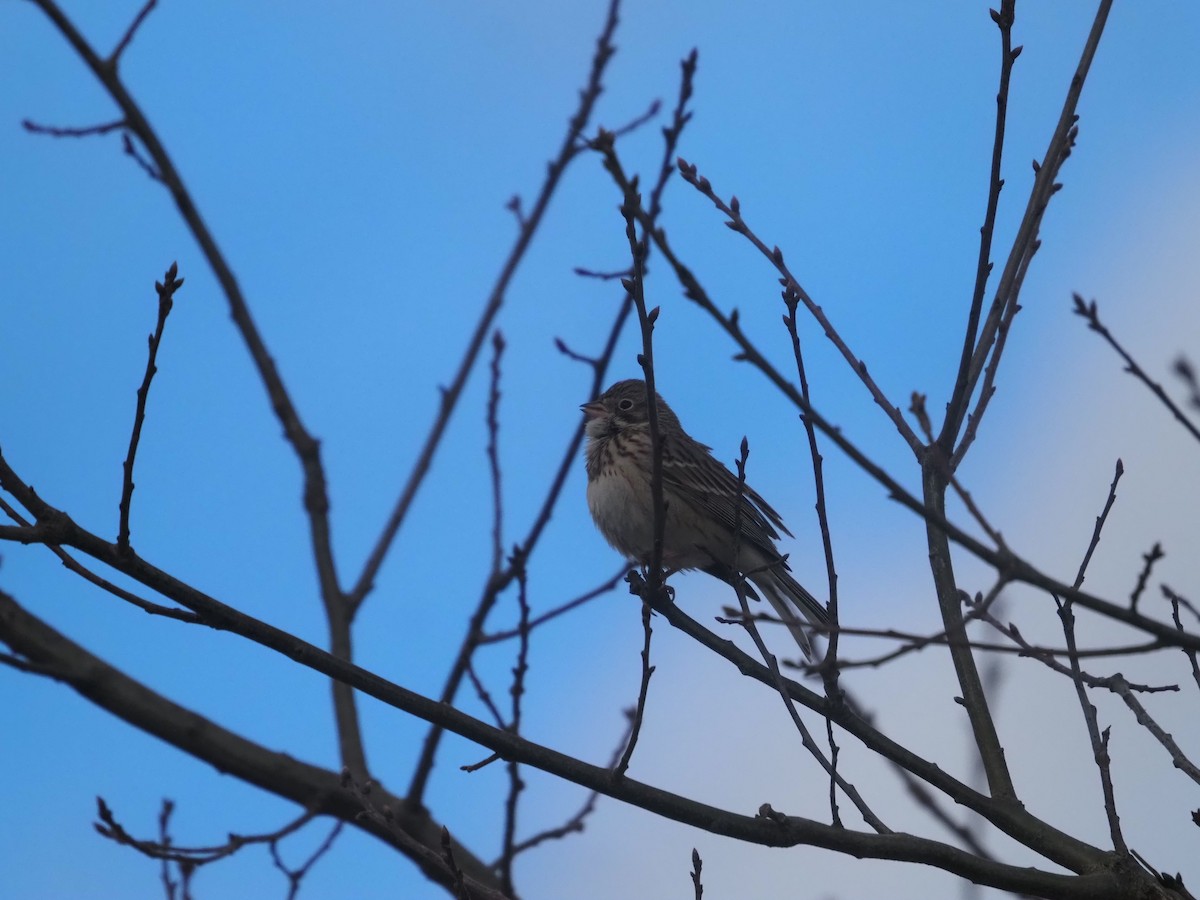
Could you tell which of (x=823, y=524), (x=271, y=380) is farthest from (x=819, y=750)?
(x=271, y=380)

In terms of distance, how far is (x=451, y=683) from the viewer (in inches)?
285

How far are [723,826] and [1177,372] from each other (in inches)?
71.9

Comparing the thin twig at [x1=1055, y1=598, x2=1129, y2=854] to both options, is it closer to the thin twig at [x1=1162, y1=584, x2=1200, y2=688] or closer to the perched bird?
the thin twig at [x1=1162, y1=584, x2=1200, y2=688]

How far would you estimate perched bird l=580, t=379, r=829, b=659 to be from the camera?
7.99 m

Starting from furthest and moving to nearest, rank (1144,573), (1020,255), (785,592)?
(785,592)
(1020,255)
(1144,573)

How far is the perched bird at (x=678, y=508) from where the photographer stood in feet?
26.2

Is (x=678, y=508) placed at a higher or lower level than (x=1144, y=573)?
higher

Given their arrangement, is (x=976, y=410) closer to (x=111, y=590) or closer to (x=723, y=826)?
(x=723, y=826)

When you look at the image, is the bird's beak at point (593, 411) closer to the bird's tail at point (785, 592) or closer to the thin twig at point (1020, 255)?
the bird's tail at point (785, 592)

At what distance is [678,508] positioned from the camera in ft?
27.5

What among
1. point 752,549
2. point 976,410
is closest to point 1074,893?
point 976,410

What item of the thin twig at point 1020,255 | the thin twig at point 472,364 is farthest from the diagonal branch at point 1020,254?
the thin twig at point 472,364

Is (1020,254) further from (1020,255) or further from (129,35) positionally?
(129,35)

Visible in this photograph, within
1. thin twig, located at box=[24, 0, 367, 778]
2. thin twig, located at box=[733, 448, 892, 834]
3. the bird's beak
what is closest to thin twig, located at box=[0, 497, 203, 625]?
thin twig, located at box=[733, 448, 892, 834]
